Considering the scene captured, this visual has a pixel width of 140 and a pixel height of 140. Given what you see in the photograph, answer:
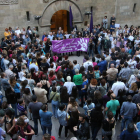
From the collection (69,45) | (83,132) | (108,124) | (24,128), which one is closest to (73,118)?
(83,132)

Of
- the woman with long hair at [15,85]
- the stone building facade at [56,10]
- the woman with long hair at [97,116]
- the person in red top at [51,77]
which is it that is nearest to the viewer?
the woman with long hair at [97,116]

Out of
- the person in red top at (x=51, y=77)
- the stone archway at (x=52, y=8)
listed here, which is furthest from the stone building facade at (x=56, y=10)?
the person in red top at (x=51, y=77)

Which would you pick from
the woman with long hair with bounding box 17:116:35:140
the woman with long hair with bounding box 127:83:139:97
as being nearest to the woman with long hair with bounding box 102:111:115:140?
the woman with long hair with bounding box 127:83:139:97

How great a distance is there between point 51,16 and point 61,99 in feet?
33.4

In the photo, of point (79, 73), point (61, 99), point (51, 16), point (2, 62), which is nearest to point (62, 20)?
point (51, 16)

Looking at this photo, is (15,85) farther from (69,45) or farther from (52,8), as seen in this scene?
(52,8)

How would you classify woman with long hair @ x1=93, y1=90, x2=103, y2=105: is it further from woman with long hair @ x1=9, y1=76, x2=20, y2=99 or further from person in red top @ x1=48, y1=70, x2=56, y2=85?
woman with long hair @ x1=9, y1=76, x2=20, y2=99

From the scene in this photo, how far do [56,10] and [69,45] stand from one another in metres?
4.20

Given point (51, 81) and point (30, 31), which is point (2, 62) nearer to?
point (51, 81)

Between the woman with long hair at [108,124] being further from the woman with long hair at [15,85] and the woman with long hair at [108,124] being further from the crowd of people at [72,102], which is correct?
the woman with long hair at [15,85]

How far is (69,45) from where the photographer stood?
1210 cm

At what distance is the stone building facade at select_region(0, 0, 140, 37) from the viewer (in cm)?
1376

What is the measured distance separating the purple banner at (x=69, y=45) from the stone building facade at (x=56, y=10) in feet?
12.2

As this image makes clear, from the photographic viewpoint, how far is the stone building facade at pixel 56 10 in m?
13.8
